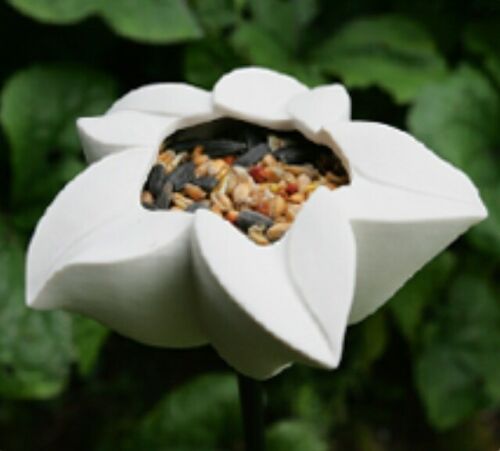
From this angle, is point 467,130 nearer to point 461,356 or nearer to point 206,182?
point 461,356

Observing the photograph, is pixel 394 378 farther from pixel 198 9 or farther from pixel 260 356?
pixel 260 356

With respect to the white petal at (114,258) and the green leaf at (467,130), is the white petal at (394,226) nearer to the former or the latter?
the white petal at (114,258)

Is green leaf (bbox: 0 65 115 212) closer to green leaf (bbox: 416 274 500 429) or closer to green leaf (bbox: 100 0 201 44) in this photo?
green leaf (bbox: 100 0 201 44)

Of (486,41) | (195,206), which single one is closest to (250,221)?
(195,206)

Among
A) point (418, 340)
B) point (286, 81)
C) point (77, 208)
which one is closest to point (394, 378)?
point (418, 340)

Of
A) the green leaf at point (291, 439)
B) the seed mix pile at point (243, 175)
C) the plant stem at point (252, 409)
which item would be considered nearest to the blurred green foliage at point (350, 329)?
the green leaf at point (291, 439)

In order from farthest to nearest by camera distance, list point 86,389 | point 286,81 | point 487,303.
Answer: point 86,389 → point 487,303 → point 286,81

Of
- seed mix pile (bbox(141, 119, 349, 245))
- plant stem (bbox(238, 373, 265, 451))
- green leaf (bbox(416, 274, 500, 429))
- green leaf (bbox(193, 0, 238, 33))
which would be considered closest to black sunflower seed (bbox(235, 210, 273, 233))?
seed mix pile (bbox(141, 119, 349, 245))
